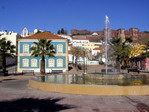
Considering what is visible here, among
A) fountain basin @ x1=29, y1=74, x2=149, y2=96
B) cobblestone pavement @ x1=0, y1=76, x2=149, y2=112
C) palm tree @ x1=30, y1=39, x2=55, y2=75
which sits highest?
palm tree @ x1=30, y1=39, x2=55, y2=75

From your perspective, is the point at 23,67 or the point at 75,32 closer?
the point at 23,67

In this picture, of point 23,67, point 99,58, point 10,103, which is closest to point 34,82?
point 10,103

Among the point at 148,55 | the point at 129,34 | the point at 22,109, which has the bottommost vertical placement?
the point at 22,109

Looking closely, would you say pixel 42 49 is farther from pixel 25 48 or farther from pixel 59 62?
pixel 25 48

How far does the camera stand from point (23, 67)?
4753cm

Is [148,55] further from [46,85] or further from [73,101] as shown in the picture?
[73,101]

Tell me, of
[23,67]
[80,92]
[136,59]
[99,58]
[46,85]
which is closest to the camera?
[80,92]

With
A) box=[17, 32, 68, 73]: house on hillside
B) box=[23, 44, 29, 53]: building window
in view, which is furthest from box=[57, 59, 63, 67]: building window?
box=[23, 44, 29, 53]: building window

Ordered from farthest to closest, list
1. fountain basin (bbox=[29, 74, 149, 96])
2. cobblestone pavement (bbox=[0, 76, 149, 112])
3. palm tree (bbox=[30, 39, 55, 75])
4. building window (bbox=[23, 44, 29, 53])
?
building window (bbox=[23, 44, 29, 53]) → palm tree (bbox=[30, 39, 55, 75]) → fountain basin (bbox=[29, 74, 149, 96]) → cobblestone pavement (bbox=[0, 76, 149, 112])

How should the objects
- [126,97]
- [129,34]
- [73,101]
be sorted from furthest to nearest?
[129,34]
[126,97]
[73,101]

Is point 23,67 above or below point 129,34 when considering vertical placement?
below

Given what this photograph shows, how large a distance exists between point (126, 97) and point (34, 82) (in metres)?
7.35

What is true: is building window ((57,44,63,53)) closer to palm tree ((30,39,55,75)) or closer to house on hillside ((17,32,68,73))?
house on hillside ((17,32,68,73))

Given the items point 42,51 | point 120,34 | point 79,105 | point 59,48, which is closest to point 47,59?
point 59,48
